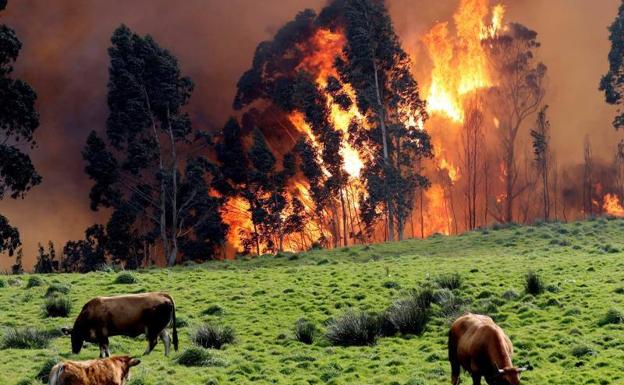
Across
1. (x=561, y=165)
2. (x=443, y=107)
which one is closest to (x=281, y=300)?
(x=443, y=107)

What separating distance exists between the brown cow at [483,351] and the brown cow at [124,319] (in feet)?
33.8

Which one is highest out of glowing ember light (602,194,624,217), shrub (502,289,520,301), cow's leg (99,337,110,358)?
glowing ember light (602,194,624,217)

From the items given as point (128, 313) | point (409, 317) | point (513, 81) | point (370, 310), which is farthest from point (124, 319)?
point (513, 81)

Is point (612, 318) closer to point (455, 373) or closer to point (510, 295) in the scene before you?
point (510, 295)

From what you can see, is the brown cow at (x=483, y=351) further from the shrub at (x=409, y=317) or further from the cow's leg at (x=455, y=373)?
the shrub at (x=409, y=317)

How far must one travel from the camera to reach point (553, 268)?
1390 inches

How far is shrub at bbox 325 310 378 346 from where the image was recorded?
24484mm

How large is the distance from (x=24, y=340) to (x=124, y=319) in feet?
14.6

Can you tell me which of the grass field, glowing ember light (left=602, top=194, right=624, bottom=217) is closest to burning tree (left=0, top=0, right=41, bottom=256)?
the grass field

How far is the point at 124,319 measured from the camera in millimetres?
21875

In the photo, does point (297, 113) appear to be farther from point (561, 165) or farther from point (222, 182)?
point (561, 165)

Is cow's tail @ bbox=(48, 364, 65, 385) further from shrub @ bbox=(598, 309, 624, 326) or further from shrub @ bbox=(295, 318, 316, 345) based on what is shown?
shrub @ bbox=(598, 309, 624, 326)

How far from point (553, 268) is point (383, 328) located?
14.0 m

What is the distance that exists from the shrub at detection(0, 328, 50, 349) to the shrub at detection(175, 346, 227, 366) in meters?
5.61
